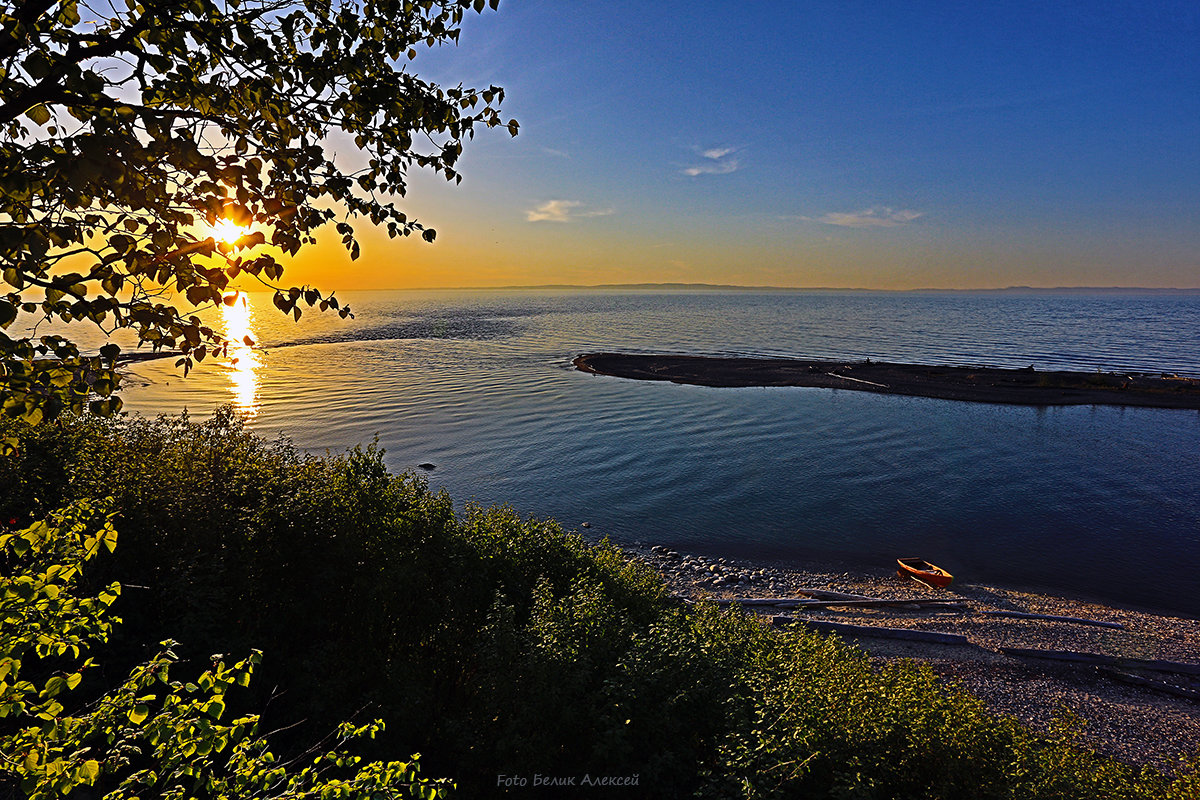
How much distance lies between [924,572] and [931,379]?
51386mm

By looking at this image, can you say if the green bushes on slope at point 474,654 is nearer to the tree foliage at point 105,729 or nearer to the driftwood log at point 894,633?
the tree foliage at point 105,729

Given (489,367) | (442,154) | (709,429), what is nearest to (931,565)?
(709,429)

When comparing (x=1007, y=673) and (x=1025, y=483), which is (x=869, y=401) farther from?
(x=1007, y=673)

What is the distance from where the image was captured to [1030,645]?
738 inches

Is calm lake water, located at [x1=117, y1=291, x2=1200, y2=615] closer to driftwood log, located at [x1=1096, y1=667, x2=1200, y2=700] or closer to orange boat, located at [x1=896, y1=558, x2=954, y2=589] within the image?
orange boat, located at [x1=896, y1=558, x2=954, y2=589]

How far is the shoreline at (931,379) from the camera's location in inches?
2280

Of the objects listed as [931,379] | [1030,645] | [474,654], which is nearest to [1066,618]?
[1030,645]

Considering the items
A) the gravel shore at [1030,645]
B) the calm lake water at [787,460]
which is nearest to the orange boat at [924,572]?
the gravel shore at [1030,645]

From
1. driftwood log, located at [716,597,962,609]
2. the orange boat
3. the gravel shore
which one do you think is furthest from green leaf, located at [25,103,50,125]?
the orange boat

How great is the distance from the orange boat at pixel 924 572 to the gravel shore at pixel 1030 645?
0.30 meters

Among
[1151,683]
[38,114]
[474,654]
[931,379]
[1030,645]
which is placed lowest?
[1151,683]

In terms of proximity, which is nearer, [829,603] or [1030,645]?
[1030,645]

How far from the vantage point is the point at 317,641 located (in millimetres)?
11328

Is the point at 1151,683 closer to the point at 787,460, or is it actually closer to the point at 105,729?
the point at 787,460
